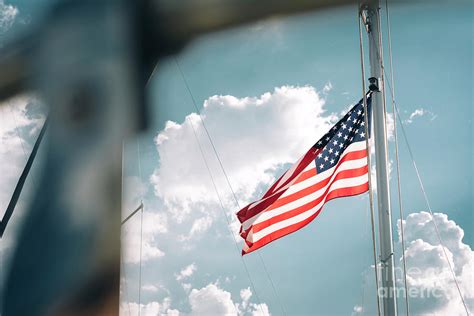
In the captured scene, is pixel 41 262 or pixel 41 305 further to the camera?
pixel 41 262

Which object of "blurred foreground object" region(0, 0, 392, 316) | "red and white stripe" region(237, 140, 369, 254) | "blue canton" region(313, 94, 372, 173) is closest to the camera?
"blurred foreground object" region(0, 0, 392, 316)

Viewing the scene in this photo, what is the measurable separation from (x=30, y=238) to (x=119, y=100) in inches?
32.8

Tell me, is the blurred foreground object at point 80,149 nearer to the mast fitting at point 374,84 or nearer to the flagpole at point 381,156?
the flagpole at point 381,156

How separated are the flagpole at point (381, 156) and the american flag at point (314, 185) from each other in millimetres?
245

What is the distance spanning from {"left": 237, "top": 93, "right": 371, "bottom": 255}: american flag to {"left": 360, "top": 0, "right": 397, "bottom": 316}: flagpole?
0.80 feet

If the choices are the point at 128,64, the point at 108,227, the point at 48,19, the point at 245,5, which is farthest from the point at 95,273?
the point at 245,5

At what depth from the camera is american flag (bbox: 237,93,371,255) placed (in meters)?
6.49

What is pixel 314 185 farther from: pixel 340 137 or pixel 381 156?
pixel 381 156

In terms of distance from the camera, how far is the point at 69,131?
2707 mm

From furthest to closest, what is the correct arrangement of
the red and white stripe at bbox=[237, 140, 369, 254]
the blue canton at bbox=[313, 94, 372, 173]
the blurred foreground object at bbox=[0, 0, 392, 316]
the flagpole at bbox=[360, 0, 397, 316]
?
the blue canton at bbox=[313, 94, 372, 173], the red and white stripe at bbox=[237, 140, 369, 254], the flagpole at bbox=[360, 0, 397, 316], the blurred foreground object at bbox=[0, 0, 392, 316]

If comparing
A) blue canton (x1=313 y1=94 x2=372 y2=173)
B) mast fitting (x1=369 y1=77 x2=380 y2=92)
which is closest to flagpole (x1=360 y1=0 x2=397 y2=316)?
mast fitting (x1=369 y1=77 x2=380 y2=92)

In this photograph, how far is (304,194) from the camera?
657 cm

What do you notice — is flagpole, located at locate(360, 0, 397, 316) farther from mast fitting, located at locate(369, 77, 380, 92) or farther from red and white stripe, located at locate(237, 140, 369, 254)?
red and white stripe, located at locate(237, 140, 369, 254)

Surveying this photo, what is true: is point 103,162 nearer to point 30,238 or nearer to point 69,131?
point 69,131
